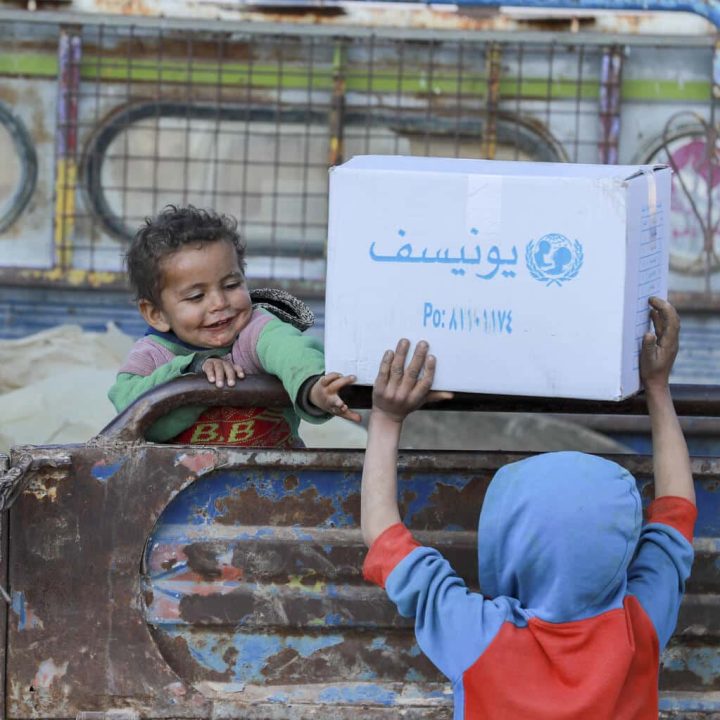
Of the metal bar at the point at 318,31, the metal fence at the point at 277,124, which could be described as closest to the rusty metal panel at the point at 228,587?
the metal fence at the point at 277,124

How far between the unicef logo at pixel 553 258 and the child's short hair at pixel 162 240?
2.79 ft

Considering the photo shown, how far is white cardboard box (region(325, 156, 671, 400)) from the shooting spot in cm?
207

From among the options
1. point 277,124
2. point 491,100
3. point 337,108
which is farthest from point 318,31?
point 491,100

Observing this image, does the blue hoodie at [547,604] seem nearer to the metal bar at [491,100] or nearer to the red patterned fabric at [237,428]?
the red patterned fabric at [237,428]

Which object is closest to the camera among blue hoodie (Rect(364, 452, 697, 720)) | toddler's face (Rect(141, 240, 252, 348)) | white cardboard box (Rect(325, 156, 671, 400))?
blue hoodie (Rect(364, 452, 697, 720))

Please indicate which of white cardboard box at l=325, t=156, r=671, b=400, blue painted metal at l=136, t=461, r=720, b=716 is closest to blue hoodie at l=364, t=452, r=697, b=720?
white cardboard box at l=325, t=156, r=671, b=400

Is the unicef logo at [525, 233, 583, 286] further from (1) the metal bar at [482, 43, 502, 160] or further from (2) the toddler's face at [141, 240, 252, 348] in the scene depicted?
(1) the metal bar at [482, 43, 502, 160]

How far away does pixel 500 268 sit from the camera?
210 centimetres

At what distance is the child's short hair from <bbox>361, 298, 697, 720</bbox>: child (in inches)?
30.2

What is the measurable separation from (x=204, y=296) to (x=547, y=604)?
1.08m

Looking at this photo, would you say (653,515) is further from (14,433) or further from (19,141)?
(19,141)

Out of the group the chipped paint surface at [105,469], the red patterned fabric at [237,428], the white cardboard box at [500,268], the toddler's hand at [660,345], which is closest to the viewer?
the white cardboard box at [500,268]

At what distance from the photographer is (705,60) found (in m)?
5.98

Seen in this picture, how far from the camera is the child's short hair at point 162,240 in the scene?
269 cm
